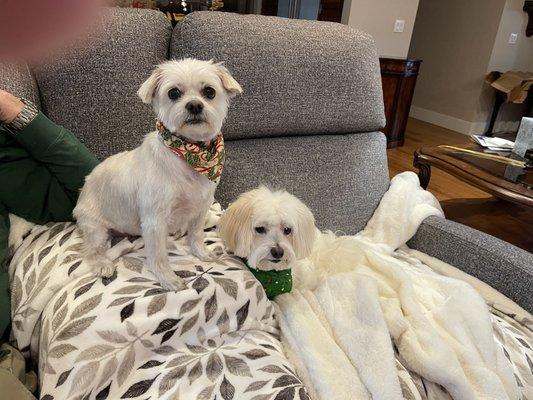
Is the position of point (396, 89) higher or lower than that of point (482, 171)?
higher

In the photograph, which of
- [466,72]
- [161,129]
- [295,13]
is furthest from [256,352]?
[466,72]

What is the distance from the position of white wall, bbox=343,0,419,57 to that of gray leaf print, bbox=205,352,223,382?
327cm

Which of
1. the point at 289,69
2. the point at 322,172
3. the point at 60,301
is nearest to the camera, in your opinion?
the point at 60,301

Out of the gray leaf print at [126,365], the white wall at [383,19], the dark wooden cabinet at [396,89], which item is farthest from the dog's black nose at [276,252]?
the white wall at [383,19]

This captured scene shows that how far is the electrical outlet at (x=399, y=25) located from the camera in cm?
367

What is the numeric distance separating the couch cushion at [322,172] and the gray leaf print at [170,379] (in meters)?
0.66

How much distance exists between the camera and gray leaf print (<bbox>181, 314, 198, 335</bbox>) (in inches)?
35.2

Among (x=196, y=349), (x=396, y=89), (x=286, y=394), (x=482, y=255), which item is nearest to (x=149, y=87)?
(x=196, y=349)

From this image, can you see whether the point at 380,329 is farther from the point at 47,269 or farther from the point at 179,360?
the point at 47,269

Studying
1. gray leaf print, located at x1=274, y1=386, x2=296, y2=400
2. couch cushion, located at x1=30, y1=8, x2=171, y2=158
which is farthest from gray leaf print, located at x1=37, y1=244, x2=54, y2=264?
gray leaf print, located at x1=274, y1=386, x2=296, y2=400

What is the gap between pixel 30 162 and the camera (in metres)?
1.07

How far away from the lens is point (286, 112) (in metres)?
1.42

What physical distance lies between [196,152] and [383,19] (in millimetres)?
3255

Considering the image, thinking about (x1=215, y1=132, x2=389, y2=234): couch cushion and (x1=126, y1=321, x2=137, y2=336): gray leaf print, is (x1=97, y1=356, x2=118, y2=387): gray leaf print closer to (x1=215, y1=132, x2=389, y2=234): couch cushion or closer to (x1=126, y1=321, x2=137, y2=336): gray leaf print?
(x1=126, y1=321, x2=137, y2=336): gray leaf print
